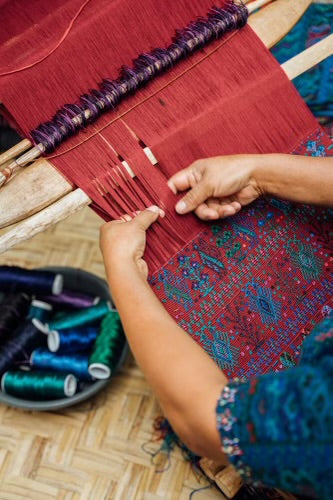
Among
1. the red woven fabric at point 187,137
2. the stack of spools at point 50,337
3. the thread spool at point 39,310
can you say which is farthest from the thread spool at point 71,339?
the red woven fabric at point 187,137

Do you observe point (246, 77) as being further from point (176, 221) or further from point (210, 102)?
point (176, 221)

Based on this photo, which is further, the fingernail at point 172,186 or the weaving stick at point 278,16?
the weaving stick at point 278,16

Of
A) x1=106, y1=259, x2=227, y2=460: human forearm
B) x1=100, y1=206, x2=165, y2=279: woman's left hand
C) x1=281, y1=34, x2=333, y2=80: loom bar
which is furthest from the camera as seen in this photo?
x1=281, y1=34, x2=333, y2=80: loom bar

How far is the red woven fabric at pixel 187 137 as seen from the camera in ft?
4.00

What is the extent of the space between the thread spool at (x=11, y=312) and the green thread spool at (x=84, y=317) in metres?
0.12

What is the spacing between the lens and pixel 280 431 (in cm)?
77

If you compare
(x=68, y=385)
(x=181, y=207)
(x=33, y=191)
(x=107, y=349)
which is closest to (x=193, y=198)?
(x=181, y=207)

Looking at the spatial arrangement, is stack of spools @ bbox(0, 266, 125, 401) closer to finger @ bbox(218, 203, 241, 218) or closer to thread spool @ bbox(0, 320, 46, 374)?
thread spool @ bbox(0, 320, 46, 374)

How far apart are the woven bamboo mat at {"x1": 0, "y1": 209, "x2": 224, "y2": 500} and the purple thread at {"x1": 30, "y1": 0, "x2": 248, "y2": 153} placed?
130 centimetres

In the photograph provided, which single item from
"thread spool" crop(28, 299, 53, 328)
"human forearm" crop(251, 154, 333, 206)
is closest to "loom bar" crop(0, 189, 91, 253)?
"human forearm" crop(251, 154, 333, 206)

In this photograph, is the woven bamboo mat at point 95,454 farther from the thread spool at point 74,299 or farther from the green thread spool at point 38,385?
the thread spool at point 74,299

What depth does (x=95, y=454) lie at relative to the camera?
6.55 ft

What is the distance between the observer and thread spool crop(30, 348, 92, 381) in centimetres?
204

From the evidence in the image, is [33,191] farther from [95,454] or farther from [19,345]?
[95,454]
